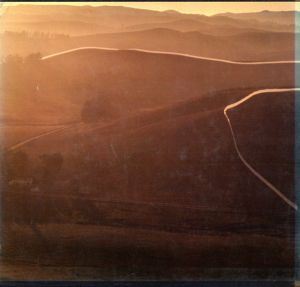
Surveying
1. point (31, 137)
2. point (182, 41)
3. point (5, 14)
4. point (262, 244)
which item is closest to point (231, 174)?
point (262, 244)

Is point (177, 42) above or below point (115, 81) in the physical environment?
above

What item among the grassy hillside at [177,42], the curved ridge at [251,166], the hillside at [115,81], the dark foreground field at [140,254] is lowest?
the dark foreground field at [140,254]

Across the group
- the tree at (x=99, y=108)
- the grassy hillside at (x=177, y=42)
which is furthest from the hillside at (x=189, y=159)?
the grassy hillside at (x=177, y=42)

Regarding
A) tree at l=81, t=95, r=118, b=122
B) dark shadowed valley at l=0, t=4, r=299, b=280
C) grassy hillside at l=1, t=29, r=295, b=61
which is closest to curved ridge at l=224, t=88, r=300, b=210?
dark shadowed valley at l=0, t=4, r=299, b=280

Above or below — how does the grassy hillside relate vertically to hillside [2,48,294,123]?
above

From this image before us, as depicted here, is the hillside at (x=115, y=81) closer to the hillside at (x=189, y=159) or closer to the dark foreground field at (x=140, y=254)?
the hillside at (x=189, y=159)

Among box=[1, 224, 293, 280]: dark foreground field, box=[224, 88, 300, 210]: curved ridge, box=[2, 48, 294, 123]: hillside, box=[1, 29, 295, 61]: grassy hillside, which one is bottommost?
box=[1, 224, 293, 280]: dark foreground field

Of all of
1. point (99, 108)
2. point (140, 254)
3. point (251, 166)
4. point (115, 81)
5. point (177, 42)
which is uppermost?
point (177, 42)

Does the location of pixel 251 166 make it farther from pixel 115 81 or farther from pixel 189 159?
pixel 115 81

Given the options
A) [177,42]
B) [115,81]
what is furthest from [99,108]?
[177,42]

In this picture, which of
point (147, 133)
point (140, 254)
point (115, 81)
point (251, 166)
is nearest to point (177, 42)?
point (115, 81)

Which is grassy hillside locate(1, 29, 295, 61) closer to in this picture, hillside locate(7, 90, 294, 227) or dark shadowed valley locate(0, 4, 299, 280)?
dark shadowed valley locate(0, 4, 299, 280)
